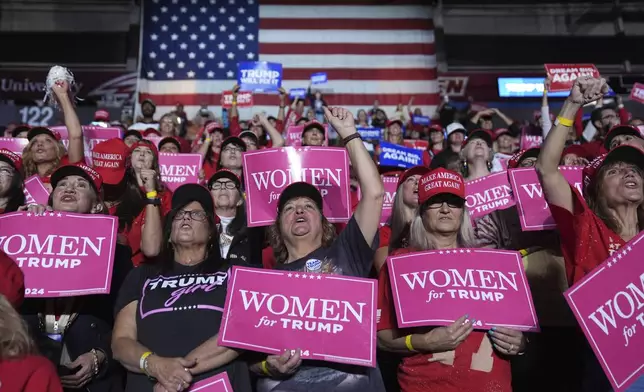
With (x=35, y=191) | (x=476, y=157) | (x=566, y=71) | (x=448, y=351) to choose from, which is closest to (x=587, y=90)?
(x=448, y=351)

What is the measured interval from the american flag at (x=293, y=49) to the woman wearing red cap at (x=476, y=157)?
10.0m

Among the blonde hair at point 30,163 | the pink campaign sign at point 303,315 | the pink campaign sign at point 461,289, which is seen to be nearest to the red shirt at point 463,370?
the pink campaign sign at point 461,289

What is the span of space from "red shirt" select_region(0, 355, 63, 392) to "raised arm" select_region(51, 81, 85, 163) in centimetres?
308

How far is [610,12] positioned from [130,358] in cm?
1784

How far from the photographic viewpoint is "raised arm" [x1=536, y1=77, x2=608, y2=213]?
9.90ft

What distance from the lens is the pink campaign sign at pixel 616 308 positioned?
2.66m

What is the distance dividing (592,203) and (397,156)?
3.48 m

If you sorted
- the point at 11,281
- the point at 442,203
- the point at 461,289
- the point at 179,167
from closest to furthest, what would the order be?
the point at 11,281 → the point at 461,289 → the point at 442,203 → the point at 179,167

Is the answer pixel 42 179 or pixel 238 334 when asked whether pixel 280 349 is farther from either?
pixel 42 179

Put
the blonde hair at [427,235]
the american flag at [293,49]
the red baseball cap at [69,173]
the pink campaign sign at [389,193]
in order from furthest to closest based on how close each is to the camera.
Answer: the american flag at [293,49]
the pink campaign sign at [389,193]
the red baseball cap at [69,173]
the blonde hair at [427,235]

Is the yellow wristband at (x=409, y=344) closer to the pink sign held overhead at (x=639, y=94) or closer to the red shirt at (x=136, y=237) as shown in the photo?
the red shirt at (x=136, y=237)

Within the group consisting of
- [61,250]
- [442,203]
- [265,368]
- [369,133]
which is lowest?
[265,368]

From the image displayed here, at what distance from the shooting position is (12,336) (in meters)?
2.10

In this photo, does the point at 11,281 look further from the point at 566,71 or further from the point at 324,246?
the point at 566,71
